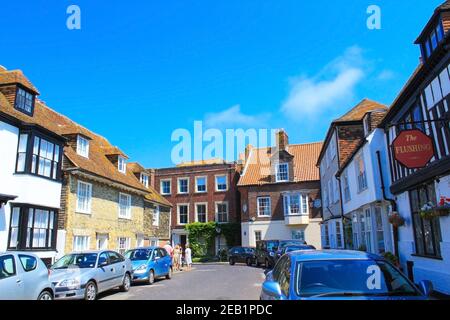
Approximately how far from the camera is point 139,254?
17.6 m

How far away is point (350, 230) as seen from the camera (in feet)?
75.2

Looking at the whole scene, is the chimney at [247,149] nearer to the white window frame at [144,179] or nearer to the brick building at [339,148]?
the white window frame at [144,179]

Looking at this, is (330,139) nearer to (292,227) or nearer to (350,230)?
(350,230)

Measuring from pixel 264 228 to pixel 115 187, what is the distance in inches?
730

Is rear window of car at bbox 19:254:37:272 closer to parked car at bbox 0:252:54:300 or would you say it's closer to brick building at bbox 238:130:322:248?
parked car at bbox 0:252:54:300

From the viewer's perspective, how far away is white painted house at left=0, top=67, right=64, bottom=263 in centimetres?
1551

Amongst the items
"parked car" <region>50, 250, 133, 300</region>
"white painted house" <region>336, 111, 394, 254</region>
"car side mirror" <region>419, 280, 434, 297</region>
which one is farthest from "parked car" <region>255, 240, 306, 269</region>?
"car side mirror" <region>419, 280, 434, 297</region>

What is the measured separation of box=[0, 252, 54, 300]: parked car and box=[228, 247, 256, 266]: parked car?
2098cm

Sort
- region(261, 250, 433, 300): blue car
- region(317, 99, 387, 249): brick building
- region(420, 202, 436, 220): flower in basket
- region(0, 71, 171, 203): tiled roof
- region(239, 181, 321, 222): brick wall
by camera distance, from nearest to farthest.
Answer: region(261, 250, 433, 300): blue car
region(420, 202, 436, 220): flower in basket
region(0, 71, 171, 203): tiled roof
region(317, 99, 387, 249): brick building
region(239, 181, 321, 222): brick wall

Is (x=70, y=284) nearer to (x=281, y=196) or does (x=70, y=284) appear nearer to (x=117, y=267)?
(x=117, y=267)

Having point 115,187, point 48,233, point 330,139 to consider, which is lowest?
point 48,233

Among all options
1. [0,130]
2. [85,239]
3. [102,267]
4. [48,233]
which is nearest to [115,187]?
[85,239]

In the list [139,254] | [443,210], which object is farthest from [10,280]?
[443,210]

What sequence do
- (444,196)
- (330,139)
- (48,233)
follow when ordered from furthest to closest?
(330,139), (48,233), (444,196)
